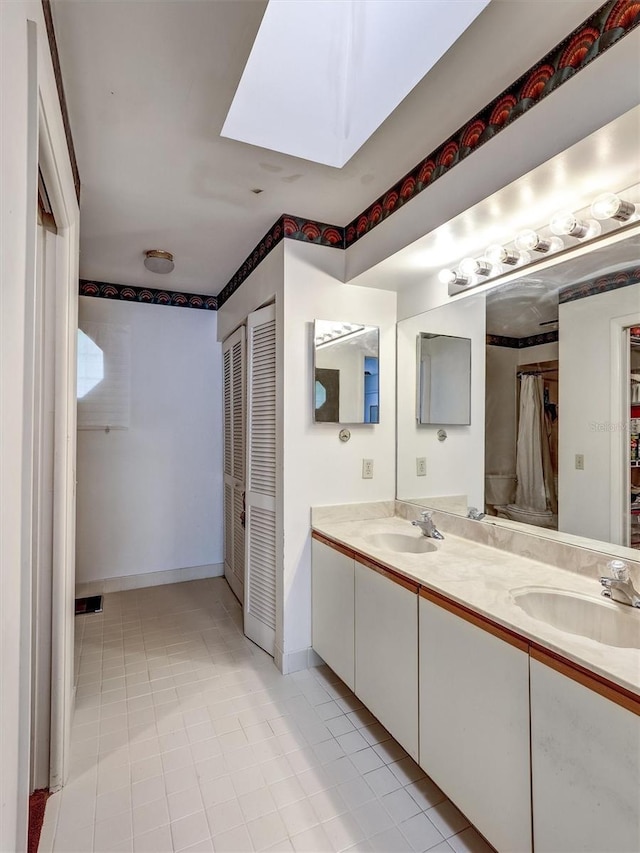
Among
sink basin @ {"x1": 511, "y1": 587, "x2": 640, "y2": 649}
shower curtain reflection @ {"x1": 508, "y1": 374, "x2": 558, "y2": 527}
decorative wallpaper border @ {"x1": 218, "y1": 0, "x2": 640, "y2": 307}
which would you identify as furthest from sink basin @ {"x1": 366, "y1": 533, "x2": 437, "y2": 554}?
decorative wallpaper border @ {"x1": 218, "y1": 0, "x2": 640, "y2": 307}

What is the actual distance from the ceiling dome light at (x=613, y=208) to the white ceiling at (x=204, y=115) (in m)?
0.47

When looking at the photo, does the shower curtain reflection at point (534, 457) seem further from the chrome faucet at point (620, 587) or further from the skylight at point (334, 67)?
the skylight at point (334, 67)

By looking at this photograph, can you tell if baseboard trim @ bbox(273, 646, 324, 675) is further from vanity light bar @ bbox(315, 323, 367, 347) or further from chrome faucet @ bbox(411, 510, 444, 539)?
vanity light bar @ bbox(315, 323, 367, 347)

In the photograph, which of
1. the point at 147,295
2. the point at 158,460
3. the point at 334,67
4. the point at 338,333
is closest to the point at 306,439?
the point at 338,333

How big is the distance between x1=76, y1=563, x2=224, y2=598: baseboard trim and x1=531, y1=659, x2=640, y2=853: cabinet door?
3187 millimetres

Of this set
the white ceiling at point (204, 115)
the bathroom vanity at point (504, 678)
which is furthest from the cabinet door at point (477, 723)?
the white ceiling at point (204, 115)

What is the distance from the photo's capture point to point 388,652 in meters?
1.72

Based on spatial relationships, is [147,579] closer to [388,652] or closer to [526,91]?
[388,652]

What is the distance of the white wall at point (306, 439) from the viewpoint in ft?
7.63

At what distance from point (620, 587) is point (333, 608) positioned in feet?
4.14

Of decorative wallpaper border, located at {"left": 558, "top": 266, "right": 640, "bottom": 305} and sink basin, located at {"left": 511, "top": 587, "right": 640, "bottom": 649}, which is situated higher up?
decorative wallpaper border, located at {"left": 558, "top": 266, "right": 640, "bottom": 305}

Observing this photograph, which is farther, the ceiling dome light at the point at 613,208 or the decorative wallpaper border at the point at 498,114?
the ceiling dome light at the point at 613,208

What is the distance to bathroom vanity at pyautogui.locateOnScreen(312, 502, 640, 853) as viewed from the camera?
0.96 m

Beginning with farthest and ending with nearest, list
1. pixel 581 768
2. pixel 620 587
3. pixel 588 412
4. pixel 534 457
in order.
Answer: pixel 534 457 → pixel 588 412 → pixel 620 587 → pixel 581 768
